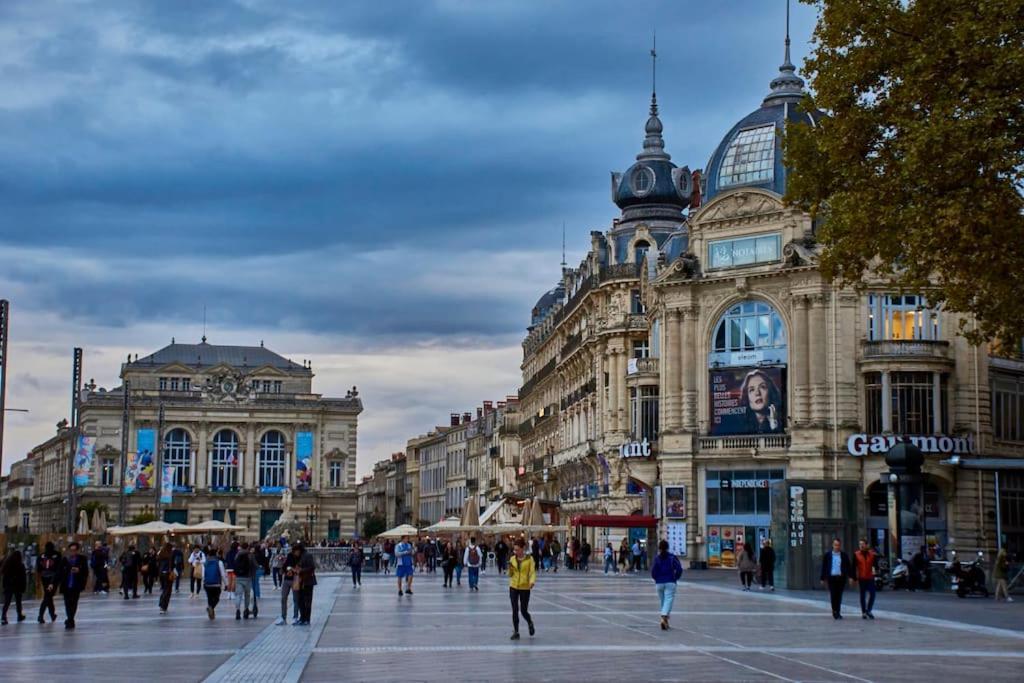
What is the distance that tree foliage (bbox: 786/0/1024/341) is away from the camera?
86.9 ft

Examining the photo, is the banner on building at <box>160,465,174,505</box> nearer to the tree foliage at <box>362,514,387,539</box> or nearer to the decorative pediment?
the decorative pediment

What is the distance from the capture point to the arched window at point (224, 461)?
5049 inches

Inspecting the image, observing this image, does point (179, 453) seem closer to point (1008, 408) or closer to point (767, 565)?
point (1008, 408)

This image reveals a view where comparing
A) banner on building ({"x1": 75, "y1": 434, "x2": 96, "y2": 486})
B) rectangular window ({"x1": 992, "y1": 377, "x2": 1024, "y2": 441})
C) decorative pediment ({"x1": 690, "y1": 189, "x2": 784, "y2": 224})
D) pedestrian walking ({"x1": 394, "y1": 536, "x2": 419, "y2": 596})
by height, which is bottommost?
pedestrian walking ({"x1": 394, "y1": 536, "x2": 419, "y2": 596})

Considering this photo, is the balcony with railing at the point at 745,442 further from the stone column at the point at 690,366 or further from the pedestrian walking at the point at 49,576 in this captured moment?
the pedestrian walking at the point at 49,576

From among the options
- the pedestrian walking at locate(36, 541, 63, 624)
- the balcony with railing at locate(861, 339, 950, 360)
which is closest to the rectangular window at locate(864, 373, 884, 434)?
the balcony with railing at locate(861, 339, 950, 360)

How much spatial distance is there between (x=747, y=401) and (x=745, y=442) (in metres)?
1.70

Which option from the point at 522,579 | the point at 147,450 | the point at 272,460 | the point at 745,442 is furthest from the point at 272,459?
the point at 522,579

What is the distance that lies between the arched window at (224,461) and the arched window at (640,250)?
200 ft

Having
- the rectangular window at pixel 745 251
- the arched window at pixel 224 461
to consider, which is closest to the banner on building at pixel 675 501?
the rectangular window at pixel 745 251

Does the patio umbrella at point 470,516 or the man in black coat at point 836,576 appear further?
the patio umbrella at point 470,516

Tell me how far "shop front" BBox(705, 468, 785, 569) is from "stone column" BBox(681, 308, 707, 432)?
8.72ft

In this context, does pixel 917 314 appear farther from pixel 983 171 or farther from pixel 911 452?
pixel 983 171

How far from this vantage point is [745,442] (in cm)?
6259
